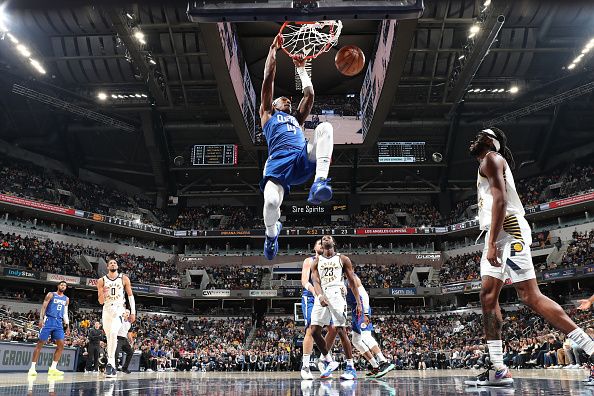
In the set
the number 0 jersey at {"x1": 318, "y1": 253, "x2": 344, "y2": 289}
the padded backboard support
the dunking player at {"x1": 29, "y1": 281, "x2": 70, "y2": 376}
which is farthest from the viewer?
the dunking player at {"x1": 29, "y1": 281, "x2": 70, "y2": 376}

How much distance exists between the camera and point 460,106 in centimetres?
3225

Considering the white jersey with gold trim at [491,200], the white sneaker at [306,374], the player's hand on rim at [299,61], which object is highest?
the player's hand on rim at [299,61]

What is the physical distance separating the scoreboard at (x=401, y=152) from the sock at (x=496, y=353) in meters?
30.6

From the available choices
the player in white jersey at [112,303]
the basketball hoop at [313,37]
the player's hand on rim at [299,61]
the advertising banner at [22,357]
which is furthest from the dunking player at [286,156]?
the advertising banner at [22,357]

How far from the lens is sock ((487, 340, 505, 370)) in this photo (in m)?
4.67

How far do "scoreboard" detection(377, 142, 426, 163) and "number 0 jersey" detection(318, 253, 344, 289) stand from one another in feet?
91.0

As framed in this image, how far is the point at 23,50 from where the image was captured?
2506 cm

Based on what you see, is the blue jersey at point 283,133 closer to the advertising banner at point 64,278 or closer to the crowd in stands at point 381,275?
the advertising banner at point 64,278

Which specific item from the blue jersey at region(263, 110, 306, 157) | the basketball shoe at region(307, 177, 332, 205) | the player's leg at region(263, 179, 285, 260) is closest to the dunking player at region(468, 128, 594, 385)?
the basketball shoe at region(307, 177, 332, 205)

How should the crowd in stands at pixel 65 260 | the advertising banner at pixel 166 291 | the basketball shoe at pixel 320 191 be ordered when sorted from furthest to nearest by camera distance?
the advertising banner at pixel 166 291, the crowd in stands at pixel 65 260, the basketball shoe at pixel 320 191

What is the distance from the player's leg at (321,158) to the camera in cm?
501

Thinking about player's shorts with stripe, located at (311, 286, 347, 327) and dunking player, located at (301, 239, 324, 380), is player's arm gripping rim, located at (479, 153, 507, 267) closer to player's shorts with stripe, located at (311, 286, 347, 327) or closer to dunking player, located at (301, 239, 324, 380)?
player's shorts with stripe, located at (311, 286, 347, 327)

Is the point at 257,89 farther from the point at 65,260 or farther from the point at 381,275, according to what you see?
the point at 65,260

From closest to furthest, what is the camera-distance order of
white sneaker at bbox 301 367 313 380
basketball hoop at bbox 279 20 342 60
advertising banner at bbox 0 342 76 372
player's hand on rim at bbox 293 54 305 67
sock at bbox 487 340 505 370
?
sock at bbox 487 340 505 370
player's hand on rim at bbox 293 54 305 67
white sneaker at bbox 301 367 313 380
basketball hoop at bbox 279 20 342 60
advertising banner at bbox 0 342 76 372
